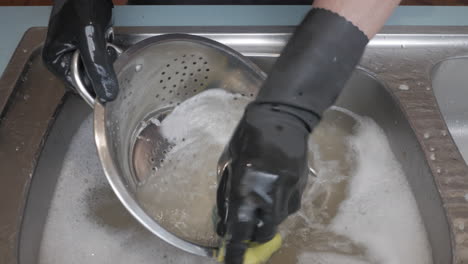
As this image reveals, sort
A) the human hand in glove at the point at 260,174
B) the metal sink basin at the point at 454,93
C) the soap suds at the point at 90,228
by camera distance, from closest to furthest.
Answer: the human hand in glove at the point at 260,174, the soap suds at the point at 90,228, the metal sink basin at the point at 454,93

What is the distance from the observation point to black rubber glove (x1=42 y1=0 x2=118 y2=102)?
581 mm

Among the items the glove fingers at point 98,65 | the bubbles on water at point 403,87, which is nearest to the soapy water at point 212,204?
the bubbles on water at point 403,87

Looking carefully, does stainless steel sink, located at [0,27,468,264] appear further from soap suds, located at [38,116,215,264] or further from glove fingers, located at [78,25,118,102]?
glove fingers, located at [78,25,118,102]

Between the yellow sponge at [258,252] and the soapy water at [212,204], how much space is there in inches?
2.8

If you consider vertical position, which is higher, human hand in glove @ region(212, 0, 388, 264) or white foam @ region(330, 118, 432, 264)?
human hand in glove @ region(212, 0, 388, 264)

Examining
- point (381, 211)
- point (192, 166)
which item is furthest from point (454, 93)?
point (192, 166)

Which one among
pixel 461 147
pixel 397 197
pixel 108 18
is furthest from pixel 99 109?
pixel 461 147

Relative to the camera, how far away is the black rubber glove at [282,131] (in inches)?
19.1

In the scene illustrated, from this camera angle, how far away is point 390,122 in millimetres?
810

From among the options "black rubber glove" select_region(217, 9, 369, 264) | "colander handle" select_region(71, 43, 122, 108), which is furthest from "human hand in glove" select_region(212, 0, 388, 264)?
"colander handle" select_region(71, 43, 122, 108)

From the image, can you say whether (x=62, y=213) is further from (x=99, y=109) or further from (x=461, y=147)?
(x=461, y=147)

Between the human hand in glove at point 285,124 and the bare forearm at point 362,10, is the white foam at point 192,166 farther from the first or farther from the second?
the bare forearm at point 362,10

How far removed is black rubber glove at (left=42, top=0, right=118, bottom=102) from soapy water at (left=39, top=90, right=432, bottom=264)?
206 millimetres

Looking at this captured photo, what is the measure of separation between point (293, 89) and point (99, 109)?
26 cm
